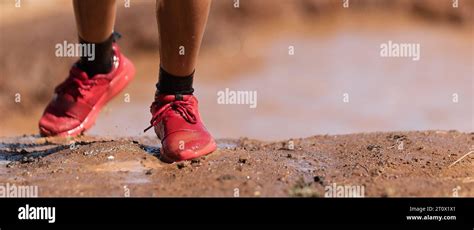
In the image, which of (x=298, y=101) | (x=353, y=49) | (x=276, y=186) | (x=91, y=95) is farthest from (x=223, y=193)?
(x=353, y=49)

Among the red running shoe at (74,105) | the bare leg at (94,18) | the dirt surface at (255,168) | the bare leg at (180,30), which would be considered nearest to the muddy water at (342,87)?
the red running shoe at (74,105)

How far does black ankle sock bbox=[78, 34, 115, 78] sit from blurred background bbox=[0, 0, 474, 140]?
4.31 m

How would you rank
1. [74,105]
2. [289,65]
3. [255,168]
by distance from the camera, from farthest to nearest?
[289,65] → [74,105] → [255,168]

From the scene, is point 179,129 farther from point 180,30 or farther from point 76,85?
point 76,85

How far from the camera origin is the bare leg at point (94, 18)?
3.38m

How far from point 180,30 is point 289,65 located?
24.6ft

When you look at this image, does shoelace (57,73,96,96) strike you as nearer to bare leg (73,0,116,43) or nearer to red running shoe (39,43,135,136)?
red running shoe (39,43,135,136)

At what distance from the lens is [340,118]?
27.3 feet

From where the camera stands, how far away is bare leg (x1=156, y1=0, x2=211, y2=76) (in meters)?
2.81

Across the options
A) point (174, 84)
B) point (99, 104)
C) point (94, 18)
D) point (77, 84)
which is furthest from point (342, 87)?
point (174, 84)

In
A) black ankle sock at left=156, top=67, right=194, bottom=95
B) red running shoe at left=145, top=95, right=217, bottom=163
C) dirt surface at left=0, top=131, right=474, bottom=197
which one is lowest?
dirt surface at left=0, top=131, right=474, bottom=197

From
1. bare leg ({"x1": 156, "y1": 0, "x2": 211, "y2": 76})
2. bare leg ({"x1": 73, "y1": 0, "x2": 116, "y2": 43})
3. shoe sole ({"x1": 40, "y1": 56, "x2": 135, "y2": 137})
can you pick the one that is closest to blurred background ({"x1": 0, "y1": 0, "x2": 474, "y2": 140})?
shoe sole ({"x1": 40, "y1": 56, "x2": 135, "y2": 137})

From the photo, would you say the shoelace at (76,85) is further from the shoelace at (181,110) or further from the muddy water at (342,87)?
the muddy water at (342,87)

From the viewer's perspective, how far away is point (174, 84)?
9.81 feet
